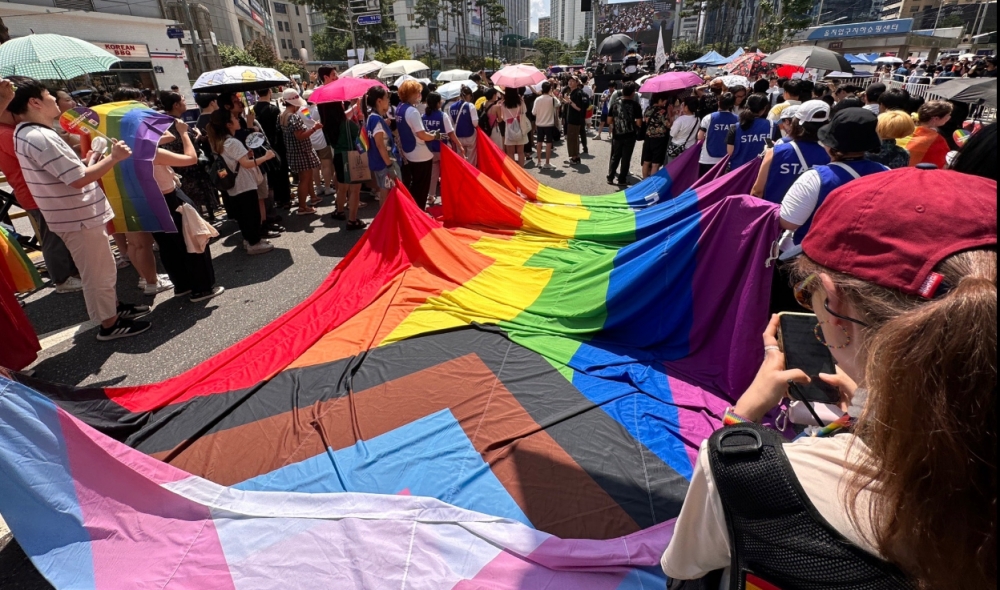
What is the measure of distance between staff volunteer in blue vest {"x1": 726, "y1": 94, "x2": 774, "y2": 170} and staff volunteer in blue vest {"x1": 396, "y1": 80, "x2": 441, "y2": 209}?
141 inches

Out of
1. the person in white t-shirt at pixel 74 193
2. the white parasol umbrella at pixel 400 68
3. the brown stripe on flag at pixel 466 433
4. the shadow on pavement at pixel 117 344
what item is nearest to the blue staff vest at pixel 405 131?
the shadow on pavement at pixel 117 344

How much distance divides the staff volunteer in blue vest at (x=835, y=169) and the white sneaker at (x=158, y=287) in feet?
17.4

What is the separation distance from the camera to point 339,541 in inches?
77.8

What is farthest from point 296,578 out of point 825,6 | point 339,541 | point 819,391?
point 825,6

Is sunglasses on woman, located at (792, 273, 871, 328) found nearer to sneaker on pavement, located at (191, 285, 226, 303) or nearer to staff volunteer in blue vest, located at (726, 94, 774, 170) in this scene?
staff volunteer in blue vest, located at (726, 94, 774, 170)

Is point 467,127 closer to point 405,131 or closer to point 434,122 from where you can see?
point 434,122

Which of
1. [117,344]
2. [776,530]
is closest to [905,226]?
[776,530]

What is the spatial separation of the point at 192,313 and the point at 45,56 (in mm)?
3329

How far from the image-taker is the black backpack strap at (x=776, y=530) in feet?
2.19

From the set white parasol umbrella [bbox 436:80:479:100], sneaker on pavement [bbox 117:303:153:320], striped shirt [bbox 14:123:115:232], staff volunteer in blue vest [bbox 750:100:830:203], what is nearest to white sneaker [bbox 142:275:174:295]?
sneaker on pavement [bbox 117:303:153:320]

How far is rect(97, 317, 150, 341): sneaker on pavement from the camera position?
152 inches

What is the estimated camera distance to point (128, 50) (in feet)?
84.7

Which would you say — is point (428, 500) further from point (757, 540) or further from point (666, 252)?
point (666, 252)

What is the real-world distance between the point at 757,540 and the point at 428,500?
1.62 m
